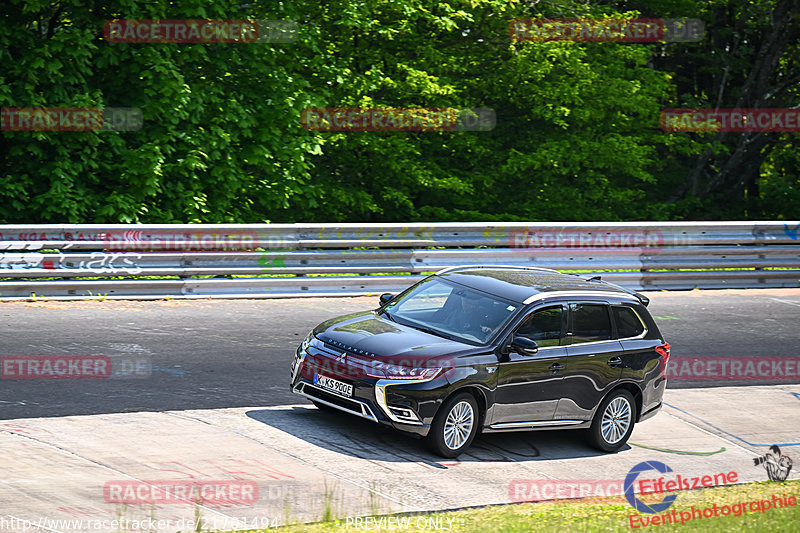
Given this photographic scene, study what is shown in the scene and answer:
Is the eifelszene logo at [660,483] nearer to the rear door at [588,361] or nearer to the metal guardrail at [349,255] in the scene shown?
the rear door at [588,361]

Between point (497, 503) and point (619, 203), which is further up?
point (619, 203)

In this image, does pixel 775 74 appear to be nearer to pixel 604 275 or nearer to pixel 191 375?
pixel 604 275

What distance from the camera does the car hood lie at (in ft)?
28.8

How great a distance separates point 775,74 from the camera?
30.0m

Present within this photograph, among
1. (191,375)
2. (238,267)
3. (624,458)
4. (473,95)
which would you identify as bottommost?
(624,458)

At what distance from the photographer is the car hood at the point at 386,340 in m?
8.78

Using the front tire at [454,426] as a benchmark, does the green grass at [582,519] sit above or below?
below

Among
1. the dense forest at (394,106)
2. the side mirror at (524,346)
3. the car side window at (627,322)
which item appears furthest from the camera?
the dense forest at (394,106)

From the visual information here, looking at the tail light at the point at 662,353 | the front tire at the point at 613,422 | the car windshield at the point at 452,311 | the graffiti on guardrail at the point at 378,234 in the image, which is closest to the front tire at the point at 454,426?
the car windshield at the point at 452,311

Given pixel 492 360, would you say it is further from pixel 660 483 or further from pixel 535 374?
pixel 660 483

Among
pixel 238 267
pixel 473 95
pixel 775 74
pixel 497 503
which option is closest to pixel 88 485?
pixel 497 503

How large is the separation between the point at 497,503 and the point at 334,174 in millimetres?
15927

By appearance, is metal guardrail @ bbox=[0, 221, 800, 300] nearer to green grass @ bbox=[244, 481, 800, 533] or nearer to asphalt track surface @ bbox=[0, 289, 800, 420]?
asphalt track surface @ bbox=[0, 289, 800, 420]

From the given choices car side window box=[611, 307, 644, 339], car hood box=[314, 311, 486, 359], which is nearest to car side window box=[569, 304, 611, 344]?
car side window box=[611, 307, 644, 339]
